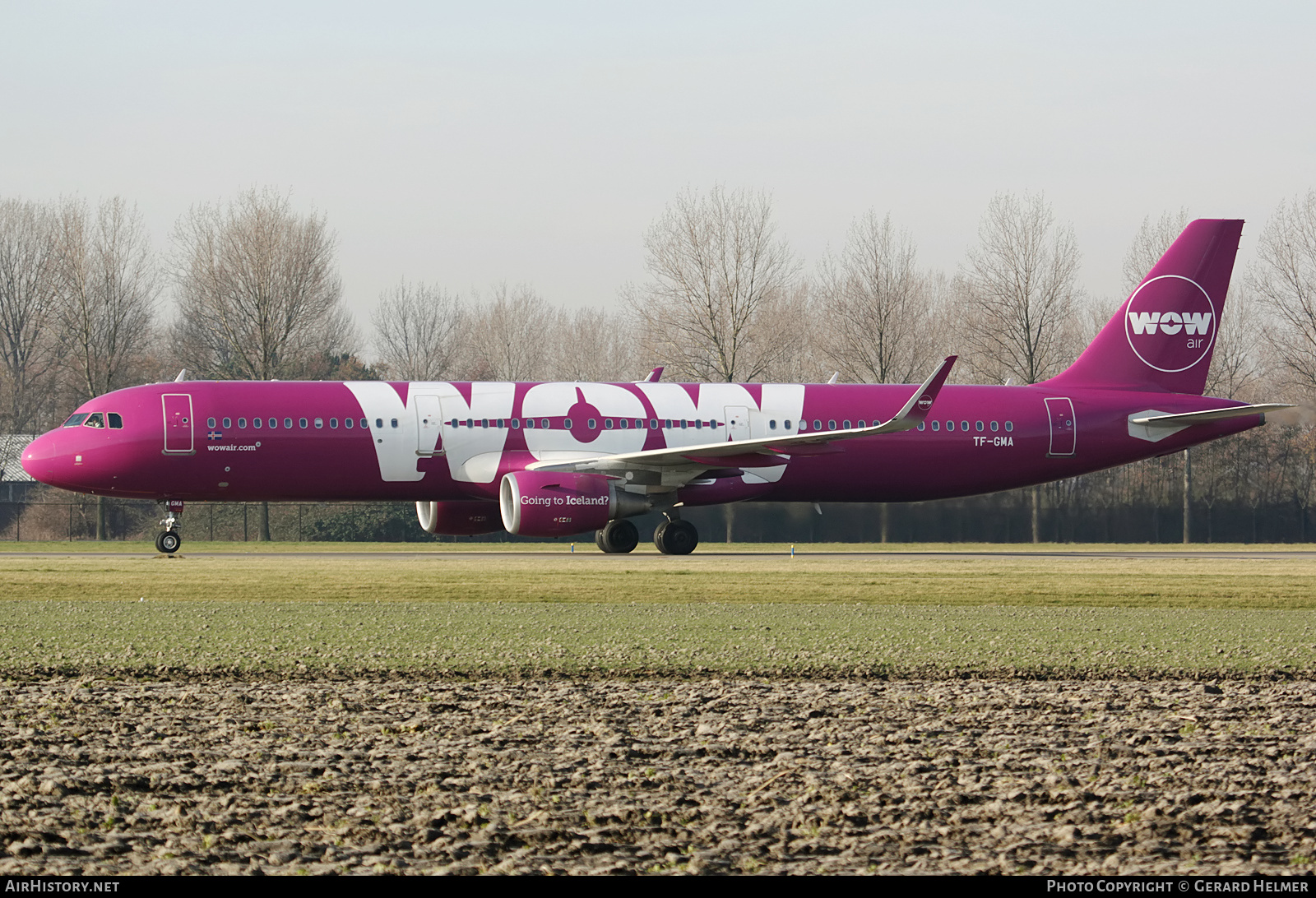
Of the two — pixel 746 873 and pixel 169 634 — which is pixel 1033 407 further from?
pixel 746 873

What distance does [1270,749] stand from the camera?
5.58 metres

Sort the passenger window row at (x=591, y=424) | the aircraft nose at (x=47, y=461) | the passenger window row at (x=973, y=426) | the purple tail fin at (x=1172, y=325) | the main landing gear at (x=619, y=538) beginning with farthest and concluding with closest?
the purple tail fin at (x=1172, y=325), the passenger window row at (x=973, y=426), the main landing gear at (x=619, y=538), the passenger window row at (x=591, y=424), the aircraft nose at (x=47, y=461)

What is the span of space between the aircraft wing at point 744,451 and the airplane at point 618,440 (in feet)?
0.19

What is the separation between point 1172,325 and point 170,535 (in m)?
20.8

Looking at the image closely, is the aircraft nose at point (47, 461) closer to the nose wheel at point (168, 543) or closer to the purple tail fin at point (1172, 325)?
the nose wheel at point (168, 543)

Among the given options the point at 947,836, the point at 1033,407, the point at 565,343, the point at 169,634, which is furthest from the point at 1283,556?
the point at 565,343

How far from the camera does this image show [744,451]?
24.6m

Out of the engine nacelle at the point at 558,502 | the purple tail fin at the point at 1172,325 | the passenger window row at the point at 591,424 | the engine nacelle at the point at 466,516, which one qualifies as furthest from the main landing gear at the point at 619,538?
the purple tail fin at the point at 1172,325

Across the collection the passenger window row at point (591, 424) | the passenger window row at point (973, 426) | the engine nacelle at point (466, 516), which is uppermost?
the passenger window row at point (591, 424)

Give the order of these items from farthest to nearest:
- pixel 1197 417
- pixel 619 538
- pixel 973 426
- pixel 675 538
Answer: pixel 1197 417 < pixel 973 426 < pixel 675 538 < pixel 619 538

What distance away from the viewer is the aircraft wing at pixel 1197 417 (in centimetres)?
2814

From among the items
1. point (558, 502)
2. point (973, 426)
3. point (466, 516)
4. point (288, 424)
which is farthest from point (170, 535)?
point (973, 426)

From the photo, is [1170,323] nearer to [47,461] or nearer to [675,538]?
[675,538]

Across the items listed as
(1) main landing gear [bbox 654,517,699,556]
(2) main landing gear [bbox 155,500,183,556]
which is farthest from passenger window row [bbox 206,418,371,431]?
(1) main landing gear [bbox 654,517,699,556]
